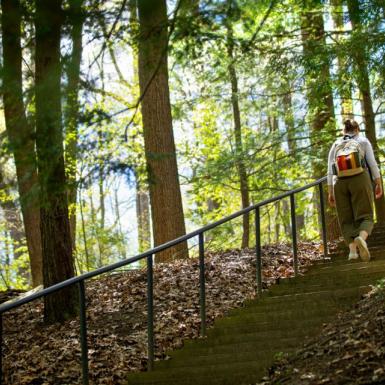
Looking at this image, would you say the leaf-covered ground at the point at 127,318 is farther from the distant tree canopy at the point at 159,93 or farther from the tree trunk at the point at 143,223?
the tree trunk at the point at 143,223

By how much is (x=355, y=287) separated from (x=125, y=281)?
4.11m

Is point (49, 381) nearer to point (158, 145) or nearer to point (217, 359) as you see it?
point (217, 359)

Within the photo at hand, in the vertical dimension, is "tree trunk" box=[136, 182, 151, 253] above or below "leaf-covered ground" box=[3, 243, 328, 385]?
above

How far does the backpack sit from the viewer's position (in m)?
9.31

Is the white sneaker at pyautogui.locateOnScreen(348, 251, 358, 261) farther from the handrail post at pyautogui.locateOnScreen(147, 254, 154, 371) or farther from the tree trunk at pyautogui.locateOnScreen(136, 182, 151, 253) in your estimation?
the tree trunk at pyautogui.locateOnScreen(136, 182, 151, 253)

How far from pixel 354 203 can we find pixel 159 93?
527cm

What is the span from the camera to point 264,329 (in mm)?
7715

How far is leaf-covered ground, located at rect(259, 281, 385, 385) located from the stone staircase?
10.0 inches

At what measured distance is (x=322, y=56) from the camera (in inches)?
489

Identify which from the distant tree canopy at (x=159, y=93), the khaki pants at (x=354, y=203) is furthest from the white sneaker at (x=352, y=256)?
the distant tree canopy at (x=159, y=93)

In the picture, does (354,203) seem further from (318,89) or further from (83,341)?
(318,89)

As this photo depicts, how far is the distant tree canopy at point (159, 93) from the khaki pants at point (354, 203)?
196cm

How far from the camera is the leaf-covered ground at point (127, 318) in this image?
26.1 ft

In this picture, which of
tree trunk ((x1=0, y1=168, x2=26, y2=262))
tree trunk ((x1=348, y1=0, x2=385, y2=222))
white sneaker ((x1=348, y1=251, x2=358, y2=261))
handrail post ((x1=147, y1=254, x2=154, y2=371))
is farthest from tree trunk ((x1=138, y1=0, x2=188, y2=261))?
handrail post ((x1=147, y1=254, x2=154, y2=371))
